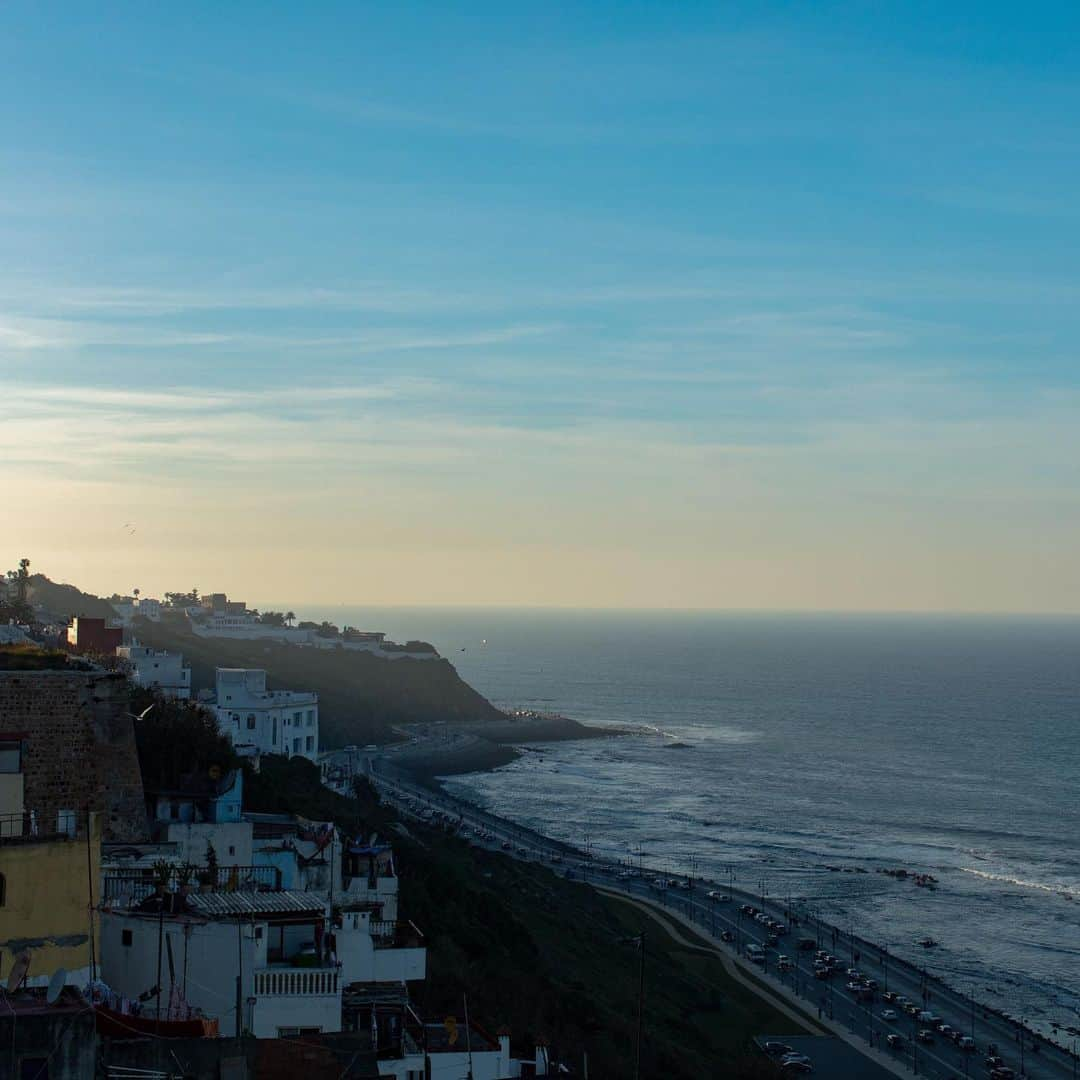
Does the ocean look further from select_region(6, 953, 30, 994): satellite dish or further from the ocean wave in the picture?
select_region(6, 953, 30, 994): satellite dish

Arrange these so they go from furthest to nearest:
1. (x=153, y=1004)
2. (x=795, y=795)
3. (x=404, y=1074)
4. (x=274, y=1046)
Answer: (x=795, y=795) < (x=404, y=1074) < (x=153, y=1004) < (x=274, y=1046)

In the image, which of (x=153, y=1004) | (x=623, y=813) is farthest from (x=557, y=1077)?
(x=623, y=813)

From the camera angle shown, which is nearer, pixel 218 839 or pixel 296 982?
pixel 296 982

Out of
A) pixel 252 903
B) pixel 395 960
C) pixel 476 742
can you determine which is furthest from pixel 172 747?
pixel 476 742

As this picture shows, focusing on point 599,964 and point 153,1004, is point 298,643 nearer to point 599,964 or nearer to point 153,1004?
point 599,964

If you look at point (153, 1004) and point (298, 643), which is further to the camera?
point (298, 643)

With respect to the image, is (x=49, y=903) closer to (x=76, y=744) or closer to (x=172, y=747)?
(x=76, y=744)
